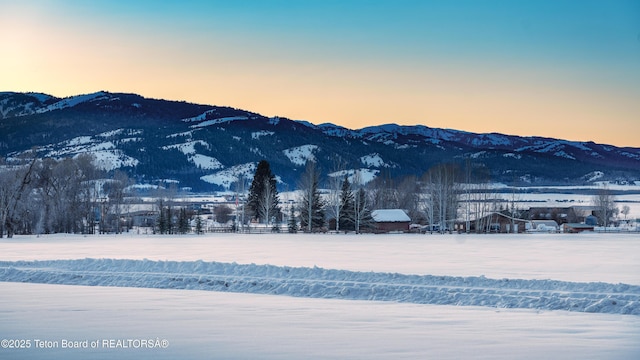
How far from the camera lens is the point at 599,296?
58.4 ft

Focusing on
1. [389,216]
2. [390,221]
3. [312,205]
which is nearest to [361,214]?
[312,205]

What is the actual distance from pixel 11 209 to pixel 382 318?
210 feet

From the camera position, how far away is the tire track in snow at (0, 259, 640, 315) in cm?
1755

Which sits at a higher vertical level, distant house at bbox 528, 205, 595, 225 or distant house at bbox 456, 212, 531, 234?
distant house at bbox 528, 205, 595, 225

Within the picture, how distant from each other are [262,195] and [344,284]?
79217 mm

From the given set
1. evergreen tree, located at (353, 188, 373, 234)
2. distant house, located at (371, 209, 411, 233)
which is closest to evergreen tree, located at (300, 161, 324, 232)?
evergreen tree, located at (353, 188, 373, 234)

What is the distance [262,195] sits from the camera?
99.1 metres

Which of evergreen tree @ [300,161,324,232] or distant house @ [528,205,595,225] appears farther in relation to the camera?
distant house @ [528,205,595,225]

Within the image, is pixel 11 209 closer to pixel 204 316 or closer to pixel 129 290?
pixel 129 290

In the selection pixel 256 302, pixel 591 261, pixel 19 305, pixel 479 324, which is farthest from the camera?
pixel 591 261

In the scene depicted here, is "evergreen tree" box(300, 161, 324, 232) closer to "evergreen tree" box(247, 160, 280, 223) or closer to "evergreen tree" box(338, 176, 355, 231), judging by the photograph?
"evergreen tree" box(338, 176, 355, 231)

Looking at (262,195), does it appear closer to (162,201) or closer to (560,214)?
(162,201)

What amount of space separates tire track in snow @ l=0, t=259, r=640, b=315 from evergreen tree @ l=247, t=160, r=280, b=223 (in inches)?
2847

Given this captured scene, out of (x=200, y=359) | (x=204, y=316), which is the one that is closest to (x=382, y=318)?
(x=204, y=316)
